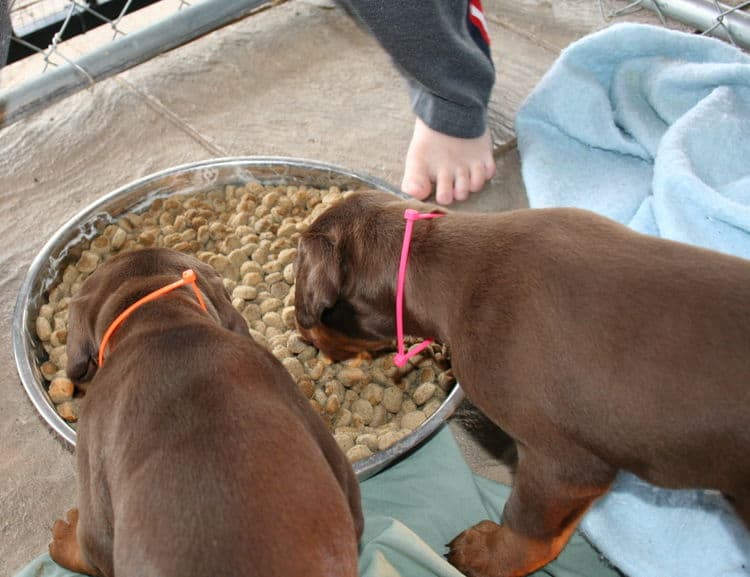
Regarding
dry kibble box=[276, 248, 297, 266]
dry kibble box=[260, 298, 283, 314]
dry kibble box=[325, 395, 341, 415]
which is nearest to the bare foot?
dry kibble box=[276, 248, 297, 266]

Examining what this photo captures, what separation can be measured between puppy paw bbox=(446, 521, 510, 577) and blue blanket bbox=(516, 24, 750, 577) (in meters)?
0.36

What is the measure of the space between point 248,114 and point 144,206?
0.90m

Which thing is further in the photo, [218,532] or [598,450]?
[598,450]

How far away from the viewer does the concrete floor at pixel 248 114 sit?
3.61m

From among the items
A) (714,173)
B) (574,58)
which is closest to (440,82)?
(574,58)

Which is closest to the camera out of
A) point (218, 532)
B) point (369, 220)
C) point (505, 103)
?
point (218, 532)

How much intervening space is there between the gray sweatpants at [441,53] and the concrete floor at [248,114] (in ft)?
1.03

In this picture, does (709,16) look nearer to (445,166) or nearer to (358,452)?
(445,166)

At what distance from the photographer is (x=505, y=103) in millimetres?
4156

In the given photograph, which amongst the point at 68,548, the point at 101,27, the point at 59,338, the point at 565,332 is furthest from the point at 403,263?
the point at 101,27

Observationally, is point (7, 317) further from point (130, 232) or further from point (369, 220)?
point (369, 220)

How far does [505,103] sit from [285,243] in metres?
1.48

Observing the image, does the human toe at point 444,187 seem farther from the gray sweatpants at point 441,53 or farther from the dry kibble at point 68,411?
the dry kibble at point 68,411

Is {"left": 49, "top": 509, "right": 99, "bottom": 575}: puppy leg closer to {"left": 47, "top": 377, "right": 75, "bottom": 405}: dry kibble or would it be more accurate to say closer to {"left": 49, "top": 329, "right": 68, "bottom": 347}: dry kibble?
{"left": 47, "top": 377, "right": 75, "bottom": 405}: dry kibble
